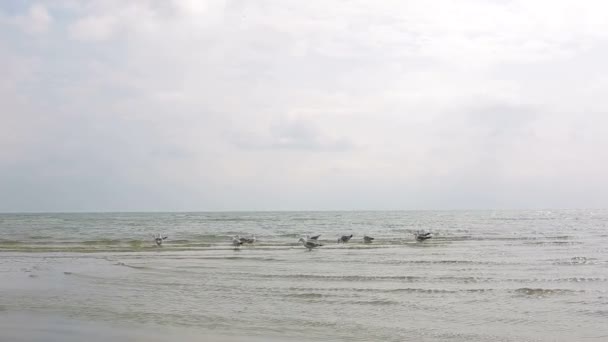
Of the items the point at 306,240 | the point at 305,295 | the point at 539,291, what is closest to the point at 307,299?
the point at 305,295

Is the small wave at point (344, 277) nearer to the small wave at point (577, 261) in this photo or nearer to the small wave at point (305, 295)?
the small wave at point (305, 295)

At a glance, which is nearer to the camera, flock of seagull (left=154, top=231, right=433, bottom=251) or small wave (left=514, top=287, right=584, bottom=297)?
small wave (left=514, top=287, right=584, bottom=297)

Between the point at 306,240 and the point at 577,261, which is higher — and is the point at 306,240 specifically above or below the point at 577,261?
above

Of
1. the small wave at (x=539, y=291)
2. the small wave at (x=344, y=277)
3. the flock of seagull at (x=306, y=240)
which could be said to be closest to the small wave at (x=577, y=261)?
the small wave at (x=539, y=291)

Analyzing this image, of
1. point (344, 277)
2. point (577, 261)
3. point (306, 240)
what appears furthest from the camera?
point (306, 240)

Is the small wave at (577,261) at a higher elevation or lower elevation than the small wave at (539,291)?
higher

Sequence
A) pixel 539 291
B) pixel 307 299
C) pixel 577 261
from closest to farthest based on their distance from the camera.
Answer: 1. pixel 307 299
2. pixel 539 291
3. pixel 577 261

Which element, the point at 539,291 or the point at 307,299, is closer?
the point at 307,299

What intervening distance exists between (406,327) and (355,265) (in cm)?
1116

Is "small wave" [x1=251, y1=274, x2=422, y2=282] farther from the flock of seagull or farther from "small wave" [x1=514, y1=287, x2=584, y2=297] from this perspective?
the flock of seagull

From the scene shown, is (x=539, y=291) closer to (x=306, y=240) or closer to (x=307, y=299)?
(x=307, y=299)

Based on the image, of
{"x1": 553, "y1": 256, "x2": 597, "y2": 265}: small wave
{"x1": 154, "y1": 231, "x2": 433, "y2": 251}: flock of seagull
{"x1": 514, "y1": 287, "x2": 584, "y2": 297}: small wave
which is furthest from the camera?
{"x1": 154, "y1": 231, "x2": 433, "y2": 251}: flock of seagull

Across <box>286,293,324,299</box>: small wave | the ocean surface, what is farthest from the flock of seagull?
<box>286,293,324,299</box>: small wave

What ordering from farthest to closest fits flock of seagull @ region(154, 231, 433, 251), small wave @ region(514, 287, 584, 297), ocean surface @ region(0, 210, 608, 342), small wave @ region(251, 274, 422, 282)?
flock of seagull @ region(154, 231, 433, 251) < small wave @ region(251, 274, 422, 282) < small wave @ region(514, 287, 584, 297) < ocean surface @ region(0, 210, 608, 342)
